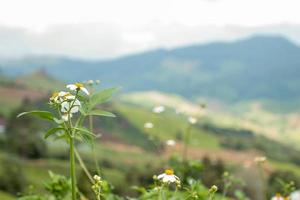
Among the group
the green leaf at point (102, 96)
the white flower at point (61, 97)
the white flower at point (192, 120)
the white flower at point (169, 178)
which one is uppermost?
the white flower at point (61, 97)

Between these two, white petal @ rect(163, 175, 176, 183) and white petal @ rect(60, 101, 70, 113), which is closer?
white petal @ rect(60, 101, 70, 113)

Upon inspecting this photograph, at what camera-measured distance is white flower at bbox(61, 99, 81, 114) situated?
10.6ft

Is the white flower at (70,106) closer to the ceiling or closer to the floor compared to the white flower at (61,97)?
closer to the floor

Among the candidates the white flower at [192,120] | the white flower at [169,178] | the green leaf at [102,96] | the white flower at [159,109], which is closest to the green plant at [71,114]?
the green leaf at [102,96]

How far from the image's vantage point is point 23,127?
10181 centimetres

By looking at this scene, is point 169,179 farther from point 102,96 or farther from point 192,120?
point 192,120

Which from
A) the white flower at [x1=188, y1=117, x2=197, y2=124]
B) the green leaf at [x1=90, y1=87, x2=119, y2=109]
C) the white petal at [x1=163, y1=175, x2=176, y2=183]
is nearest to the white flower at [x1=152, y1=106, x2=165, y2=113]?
the white flower at [x1=188, y1=117, x2=197, y2=124]

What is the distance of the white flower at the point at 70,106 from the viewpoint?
10.6 feet

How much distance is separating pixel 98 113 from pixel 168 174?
2.05ft

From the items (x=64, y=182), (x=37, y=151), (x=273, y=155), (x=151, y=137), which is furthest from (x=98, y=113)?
(x=273, y=155)

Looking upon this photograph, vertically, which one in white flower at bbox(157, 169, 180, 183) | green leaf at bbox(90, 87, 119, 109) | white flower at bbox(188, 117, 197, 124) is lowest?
white flower at bbox(188, 117, 197, 124)

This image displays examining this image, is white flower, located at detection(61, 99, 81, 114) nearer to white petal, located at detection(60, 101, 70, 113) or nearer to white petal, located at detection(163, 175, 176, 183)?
white petal, located at detection(60, 101, 70, 113)

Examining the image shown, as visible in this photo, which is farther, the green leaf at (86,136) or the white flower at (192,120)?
the white flower at (192,120)

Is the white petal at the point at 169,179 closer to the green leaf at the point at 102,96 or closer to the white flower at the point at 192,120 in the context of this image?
the green leaf at the point at 102,96
